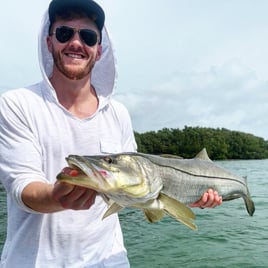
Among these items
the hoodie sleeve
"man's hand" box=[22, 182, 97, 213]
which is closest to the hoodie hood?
the hoodie sleeve

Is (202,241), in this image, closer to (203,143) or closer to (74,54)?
(74,54)

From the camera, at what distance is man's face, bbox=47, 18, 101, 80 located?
115 inches

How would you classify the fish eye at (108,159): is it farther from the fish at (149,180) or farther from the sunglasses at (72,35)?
the sunglasses at (72,35)

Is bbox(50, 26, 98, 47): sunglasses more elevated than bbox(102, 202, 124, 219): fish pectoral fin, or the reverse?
bbox(50, 26, 98, 47): sunglasses

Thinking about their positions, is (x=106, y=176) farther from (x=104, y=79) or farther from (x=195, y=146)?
(x=195, y=146)

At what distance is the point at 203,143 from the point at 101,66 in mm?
74036

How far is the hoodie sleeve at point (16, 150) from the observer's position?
8.20 feet

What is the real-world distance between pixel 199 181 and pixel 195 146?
64.7 meters

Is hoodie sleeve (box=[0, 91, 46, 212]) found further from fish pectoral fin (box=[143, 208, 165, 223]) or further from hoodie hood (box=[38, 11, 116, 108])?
fish pectoral fin (box=[143, 208, 165, 223])

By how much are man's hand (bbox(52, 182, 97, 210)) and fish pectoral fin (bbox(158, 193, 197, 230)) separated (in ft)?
2.13

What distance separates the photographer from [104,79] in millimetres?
3484

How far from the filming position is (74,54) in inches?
116

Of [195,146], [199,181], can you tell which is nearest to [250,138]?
[195,146]

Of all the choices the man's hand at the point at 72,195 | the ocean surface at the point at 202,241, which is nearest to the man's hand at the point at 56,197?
the man's hand at the point at 72,195
